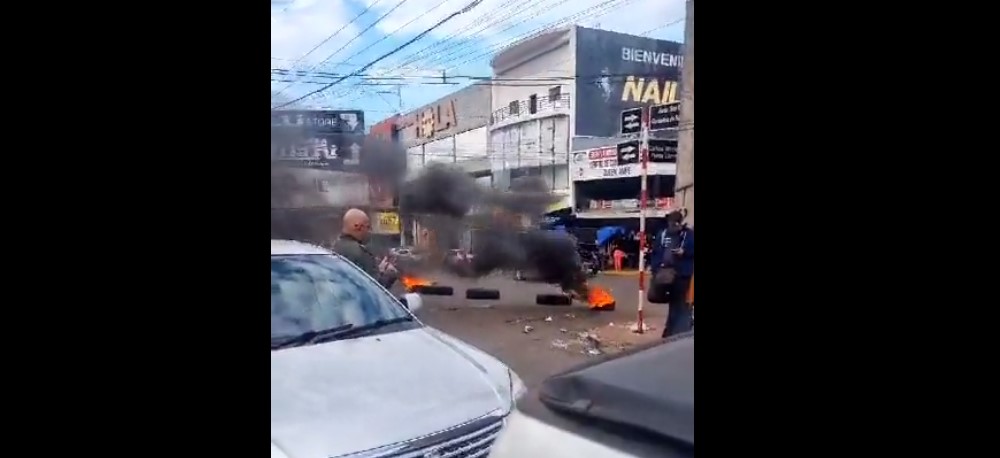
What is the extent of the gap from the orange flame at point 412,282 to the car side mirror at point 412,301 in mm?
11

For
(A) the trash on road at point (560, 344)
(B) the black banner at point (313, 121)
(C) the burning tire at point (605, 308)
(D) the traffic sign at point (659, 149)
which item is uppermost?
(B) the black banner at point (313, 121)

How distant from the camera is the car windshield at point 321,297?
4.82ft

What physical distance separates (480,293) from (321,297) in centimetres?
33

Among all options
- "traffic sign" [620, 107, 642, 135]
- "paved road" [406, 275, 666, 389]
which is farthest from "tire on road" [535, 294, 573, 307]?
"traffic sign" [620, 107, 642, 135]

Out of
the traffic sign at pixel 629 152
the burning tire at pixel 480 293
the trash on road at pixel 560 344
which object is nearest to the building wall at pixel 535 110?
the traffic sign at pixel 629 152

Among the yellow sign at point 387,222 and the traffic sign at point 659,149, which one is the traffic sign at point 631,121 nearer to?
the traffic sign at point 659,149

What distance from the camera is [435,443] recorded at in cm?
144

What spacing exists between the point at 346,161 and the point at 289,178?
115 mm

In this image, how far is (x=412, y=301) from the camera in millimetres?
1501

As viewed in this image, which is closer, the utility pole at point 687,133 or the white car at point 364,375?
the white car at point 364,375

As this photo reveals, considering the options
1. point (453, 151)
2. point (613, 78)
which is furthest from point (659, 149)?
point (453, 151)
